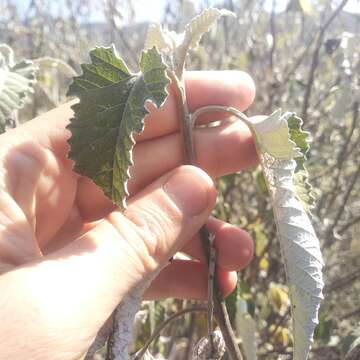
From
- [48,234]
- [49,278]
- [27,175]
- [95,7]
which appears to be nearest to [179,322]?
[48,234]

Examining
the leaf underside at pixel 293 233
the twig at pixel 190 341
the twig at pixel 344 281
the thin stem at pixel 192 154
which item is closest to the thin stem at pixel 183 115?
the thin stem at pixel 192 154

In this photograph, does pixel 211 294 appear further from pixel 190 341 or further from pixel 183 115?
pixel 190 341

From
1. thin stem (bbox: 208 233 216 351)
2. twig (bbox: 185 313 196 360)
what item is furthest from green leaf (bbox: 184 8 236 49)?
twig (bbox: 185 313 196 360)

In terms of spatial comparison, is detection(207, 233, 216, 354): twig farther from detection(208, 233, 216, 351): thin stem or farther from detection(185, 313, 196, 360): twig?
detection(185, 313, 196, 360): twig

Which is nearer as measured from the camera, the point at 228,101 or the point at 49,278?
the point at 49,278

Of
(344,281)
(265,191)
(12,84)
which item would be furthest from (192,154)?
(344,281)

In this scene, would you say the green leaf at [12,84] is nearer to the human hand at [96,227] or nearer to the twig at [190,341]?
the human hand at [96,227]

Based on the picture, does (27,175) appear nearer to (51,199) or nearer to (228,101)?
(51,199)
